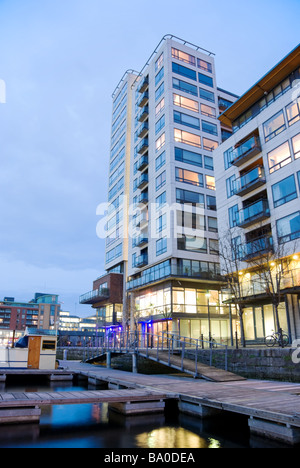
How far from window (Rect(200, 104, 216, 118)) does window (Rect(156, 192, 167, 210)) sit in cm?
1320

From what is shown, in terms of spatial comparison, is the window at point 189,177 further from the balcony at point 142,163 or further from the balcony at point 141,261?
the balcony at point 141,261

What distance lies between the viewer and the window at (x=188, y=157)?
42.3m

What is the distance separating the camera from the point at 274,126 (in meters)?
28.9

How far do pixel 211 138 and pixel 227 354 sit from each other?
34.1m

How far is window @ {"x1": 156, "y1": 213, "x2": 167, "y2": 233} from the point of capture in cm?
4053

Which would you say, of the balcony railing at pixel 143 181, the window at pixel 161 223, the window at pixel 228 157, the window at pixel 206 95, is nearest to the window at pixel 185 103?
the window at pixel 206 95

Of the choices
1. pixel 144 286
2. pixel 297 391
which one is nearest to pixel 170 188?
pixel 144 286

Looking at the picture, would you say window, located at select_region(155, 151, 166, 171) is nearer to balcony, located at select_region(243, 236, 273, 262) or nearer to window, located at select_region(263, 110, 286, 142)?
window, located at select_region(263, 110, 286, 142)

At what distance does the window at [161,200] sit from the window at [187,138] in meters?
7.01

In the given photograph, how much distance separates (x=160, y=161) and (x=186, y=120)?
6266 millimetres

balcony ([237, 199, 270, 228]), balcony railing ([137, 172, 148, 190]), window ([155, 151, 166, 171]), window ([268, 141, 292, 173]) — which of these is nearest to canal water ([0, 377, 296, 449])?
balcony ([237, 199, 270, 228])

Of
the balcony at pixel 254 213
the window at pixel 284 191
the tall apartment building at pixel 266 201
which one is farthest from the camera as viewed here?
the balcony at pixel 254 213

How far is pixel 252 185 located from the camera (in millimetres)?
29375
